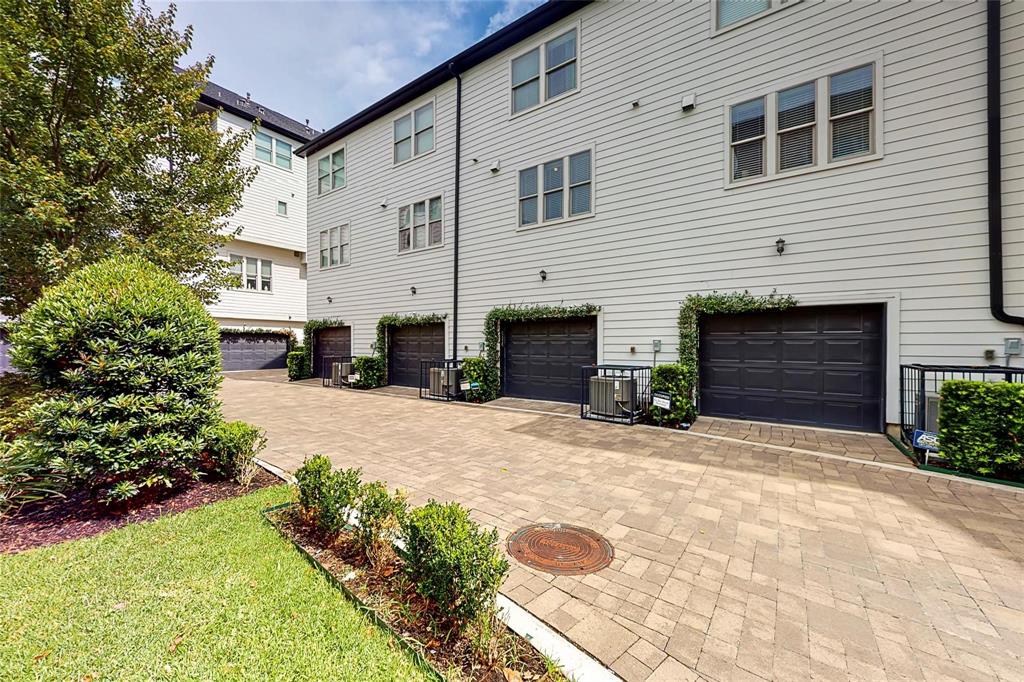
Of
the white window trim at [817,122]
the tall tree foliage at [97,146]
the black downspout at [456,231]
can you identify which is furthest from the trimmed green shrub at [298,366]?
the white window trim at [817,122]

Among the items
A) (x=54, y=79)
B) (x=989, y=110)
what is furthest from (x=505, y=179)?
(x=989, y=110)

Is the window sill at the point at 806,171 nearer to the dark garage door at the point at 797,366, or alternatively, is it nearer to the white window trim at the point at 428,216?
the dark garage door at the point at 797,366

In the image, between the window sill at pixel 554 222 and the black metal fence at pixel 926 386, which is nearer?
the black metal fence at pixel 926 386

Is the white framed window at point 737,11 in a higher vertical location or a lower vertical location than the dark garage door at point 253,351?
higher

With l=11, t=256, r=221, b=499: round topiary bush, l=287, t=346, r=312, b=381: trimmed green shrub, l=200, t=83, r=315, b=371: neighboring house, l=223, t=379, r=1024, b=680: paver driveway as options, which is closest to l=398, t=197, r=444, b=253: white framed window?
l=287, t=346, r=312, b=381: trimmed green shrub

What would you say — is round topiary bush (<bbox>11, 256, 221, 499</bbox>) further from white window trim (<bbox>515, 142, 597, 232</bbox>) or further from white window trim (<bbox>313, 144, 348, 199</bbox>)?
white window trim (<bbox>313, 144, 348, 199</bbox>)

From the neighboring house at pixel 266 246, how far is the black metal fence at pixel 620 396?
19.5 metres

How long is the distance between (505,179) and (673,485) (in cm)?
891

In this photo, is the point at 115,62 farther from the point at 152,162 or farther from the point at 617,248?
the point at 617,248

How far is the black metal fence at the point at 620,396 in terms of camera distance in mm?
7625

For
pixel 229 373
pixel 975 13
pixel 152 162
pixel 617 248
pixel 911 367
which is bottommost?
pixel 229 373

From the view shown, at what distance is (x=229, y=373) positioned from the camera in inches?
754

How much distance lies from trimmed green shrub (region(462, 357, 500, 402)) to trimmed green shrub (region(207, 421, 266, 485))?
5904 mm

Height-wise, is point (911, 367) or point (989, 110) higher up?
point (989, 110)
